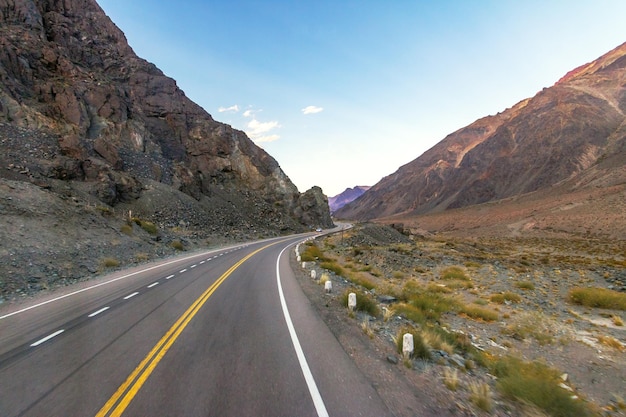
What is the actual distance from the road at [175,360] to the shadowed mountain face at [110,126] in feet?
79.7

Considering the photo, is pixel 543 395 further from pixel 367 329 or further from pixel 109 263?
pixel 109 263

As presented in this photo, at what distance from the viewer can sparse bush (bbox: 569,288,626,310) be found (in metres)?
15.2

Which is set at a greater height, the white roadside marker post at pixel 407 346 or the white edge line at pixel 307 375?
the white edge line at pixel 307 375

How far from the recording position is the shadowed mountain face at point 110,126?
111ft

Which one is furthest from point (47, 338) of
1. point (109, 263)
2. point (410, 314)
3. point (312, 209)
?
point (312, 209)

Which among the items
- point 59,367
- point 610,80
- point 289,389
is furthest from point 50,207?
point 610,80

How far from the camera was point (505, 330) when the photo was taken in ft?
38.0

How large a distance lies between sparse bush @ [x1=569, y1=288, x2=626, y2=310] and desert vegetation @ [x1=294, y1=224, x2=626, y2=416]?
0.04m

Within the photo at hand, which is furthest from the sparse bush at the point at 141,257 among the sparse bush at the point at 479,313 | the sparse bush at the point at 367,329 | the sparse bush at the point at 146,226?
the sparse bush at the point at 479,313

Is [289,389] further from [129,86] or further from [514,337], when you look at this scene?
[129,86]

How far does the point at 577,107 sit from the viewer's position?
134375 millimetres

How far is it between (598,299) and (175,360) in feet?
64.6

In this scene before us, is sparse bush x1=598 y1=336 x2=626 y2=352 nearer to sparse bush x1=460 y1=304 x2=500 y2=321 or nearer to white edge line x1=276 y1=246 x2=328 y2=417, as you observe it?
sparse bush x1=460 y1=304 x2=500 y2=321

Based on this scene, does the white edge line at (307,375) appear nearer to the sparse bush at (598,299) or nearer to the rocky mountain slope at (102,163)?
the rocky mountain slope at (102,163)
